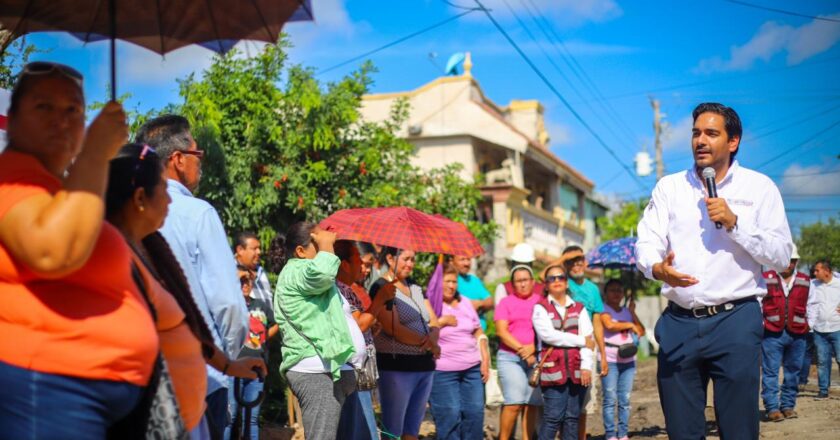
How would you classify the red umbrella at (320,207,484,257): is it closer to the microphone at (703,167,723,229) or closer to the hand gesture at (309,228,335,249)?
the hand gesture at (309,228,335,249)

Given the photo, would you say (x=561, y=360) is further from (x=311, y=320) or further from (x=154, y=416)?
(x=154, y=416)

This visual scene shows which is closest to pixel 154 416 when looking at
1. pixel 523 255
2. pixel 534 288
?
pixel 534 288

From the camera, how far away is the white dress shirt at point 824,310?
1471 centimetres

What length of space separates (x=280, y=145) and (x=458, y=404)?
4.89m

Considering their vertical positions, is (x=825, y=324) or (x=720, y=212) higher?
(x=720, y=212)

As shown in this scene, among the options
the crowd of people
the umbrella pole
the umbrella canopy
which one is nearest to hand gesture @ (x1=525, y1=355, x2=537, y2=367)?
the crowd of people

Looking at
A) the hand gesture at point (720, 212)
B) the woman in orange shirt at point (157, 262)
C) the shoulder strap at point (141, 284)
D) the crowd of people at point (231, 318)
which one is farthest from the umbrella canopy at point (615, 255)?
the shoulder strap at point (141, 284)

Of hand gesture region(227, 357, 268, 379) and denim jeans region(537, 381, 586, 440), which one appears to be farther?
denim jeans region(537, 381, 586, 440)

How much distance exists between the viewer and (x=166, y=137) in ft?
14.7

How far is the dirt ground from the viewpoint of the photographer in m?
10.4

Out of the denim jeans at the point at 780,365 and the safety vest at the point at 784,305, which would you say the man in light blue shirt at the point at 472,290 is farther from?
the safety vest at the point at 784,305

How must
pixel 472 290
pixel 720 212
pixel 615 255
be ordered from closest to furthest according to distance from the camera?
pixel 720 212 < pixel 472 290 < pixel 615 255

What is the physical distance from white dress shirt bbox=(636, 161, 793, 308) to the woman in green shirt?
2099 millimetres

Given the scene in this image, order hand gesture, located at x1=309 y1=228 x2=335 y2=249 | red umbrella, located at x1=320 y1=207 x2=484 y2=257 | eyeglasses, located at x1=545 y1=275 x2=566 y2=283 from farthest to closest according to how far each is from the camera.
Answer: eyeglasses, located at x1=545 y1=275 x2=566 y2=283 → red umbrella, located at x1=320 y1=207 x2=484 y2=257 → hand gesture, located at x1=309 y1=228 x2=335 y2=249
